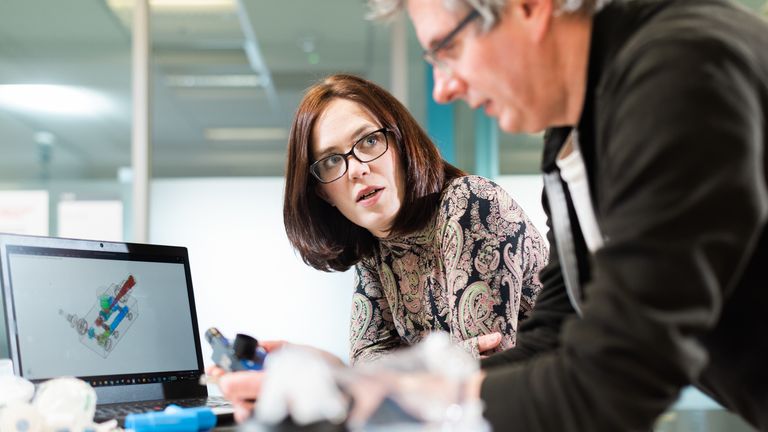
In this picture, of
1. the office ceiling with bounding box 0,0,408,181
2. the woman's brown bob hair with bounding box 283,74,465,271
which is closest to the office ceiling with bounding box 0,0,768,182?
the office ceiling with bounding box 0,0,408,181

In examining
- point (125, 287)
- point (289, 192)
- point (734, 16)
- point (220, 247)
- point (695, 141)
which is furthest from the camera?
point (220, 247)

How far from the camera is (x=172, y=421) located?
42.1 inches

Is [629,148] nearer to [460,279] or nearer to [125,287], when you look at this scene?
[460,279]

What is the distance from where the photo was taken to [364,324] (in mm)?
1823

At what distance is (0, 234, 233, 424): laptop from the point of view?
52.6 inches

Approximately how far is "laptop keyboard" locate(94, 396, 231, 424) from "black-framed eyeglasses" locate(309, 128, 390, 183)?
0.54 meters

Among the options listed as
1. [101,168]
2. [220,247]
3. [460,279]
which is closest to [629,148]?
[460,279]

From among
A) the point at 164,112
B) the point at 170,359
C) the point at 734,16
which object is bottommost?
the point at 170,359

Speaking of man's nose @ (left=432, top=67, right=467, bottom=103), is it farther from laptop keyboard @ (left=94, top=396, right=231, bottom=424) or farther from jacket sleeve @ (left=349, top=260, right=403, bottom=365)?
jacket sleeve @ (left=349, top=260, right=403, bottom=365)

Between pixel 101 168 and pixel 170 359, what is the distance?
254 cm

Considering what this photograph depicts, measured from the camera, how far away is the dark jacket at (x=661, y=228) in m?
0.61

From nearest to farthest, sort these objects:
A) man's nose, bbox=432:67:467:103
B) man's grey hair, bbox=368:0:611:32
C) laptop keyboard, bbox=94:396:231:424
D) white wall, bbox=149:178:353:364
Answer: man's grey hair, bbox=368:0:611:32 < man's nose, bbox=432:67:467:103 < laptop keyboard, bbox=94:396:231:424 < white wall, bbox=149:178:353:364

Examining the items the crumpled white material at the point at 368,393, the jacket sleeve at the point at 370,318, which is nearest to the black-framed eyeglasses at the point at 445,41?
the crumpled white material at the point at 368,393

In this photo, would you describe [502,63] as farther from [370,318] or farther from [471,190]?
[370,318]
